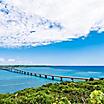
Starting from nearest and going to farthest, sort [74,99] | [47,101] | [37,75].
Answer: [47,101] → [74,99] → [37,75]

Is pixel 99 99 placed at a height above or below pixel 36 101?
above

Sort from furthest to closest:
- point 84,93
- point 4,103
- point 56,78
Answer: point 56,78 → point 84,93 → point 4,103

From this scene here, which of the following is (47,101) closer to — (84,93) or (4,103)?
(4,103)

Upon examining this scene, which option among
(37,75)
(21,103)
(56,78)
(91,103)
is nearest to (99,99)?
(91,103)

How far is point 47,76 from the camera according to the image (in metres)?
127

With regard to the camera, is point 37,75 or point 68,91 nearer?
point 68,91

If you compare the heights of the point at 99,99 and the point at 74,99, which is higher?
the point at 99,99

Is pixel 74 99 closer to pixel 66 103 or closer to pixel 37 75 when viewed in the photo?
pixel 66 103

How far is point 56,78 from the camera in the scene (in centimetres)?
12012

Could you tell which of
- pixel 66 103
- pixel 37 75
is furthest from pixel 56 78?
pixel 66 103

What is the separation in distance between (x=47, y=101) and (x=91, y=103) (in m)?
9.49

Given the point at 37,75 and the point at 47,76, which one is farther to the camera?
the point at 37,75

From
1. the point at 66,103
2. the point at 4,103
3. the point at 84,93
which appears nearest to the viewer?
the point at 66,103

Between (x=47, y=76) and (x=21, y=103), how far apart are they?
355ft
